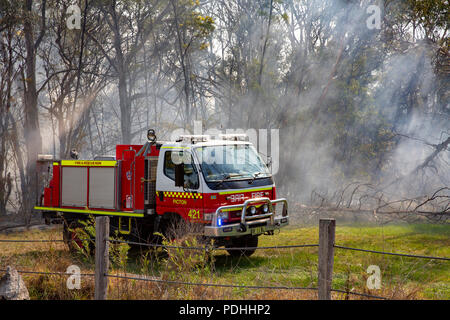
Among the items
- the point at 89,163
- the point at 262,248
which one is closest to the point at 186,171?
the point at 89,163

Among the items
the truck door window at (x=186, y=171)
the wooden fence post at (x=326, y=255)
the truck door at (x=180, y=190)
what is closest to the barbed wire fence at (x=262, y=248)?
the wooden fence post at (x=326, y=255)

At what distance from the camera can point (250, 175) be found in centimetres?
977

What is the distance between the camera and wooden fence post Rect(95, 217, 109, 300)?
6074 millimetres

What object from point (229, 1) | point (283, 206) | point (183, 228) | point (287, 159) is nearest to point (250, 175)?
point (283, 206)

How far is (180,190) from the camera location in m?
9.64

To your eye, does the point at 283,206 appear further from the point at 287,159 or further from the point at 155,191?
the point at 287,159

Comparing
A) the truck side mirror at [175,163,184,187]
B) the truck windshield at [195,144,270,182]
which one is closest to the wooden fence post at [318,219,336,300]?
the truck windshield at [195,144,270,182]

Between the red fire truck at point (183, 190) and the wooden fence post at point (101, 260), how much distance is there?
2.84 metres

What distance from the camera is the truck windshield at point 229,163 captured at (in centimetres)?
947

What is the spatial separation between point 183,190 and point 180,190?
0.37 ft

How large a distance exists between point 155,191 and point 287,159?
12.6 metres

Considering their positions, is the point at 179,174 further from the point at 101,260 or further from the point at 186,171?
the point at 101,260

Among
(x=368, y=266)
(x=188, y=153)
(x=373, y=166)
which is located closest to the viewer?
(x=368, y=266)

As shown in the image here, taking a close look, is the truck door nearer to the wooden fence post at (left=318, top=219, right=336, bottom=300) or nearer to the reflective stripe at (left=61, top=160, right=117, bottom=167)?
the reflective stripe at (left=61, top=160, right=117, bottom=167)
